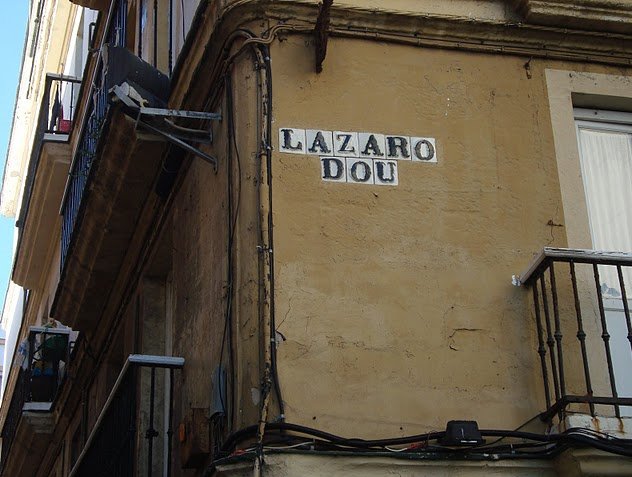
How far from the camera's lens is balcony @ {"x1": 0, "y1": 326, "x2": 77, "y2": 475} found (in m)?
14.7

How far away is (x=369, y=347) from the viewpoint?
6.80 meters

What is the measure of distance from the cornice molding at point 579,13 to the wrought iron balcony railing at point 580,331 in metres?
1.63

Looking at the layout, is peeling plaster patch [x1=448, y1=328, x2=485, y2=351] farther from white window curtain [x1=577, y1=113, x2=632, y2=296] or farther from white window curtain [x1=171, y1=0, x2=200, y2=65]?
white window curtain [x1=171, y1=0, x2=200, y2=65]

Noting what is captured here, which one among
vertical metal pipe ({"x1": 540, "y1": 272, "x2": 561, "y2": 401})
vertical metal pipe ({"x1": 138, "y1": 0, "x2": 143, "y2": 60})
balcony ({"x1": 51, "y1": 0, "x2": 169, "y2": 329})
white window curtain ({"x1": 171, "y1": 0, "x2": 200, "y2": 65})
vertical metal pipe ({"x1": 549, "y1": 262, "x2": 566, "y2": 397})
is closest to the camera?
vertical metal pipe ({"x1": 549, "y1": 262, "x2": 566, "y2": 397})

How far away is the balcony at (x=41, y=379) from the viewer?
1475cm

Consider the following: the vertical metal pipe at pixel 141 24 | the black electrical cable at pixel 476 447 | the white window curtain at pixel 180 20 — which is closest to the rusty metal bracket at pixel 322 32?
the white window curtain at pixel 180 20

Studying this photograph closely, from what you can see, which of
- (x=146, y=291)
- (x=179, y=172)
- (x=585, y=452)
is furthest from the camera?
(x=146, y=291)

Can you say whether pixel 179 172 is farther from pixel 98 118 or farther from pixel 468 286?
pixel 468 286

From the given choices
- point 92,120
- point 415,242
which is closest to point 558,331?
point 415,242

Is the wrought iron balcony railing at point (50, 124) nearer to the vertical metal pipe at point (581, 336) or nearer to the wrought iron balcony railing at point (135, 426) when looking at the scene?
the wrought iron balcony railing at point (135, 426)

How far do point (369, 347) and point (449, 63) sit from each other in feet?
6.66

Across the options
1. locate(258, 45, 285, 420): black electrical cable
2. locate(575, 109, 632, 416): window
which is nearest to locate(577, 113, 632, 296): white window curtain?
locate(575, 109, 632, 416): window

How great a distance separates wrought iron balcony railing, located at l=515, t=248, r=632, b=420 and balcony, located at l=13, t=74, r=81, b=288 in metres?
8.25

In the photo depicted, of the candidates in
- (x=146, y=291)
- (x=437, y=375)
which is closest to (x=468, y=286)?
(x=437, y=375)
